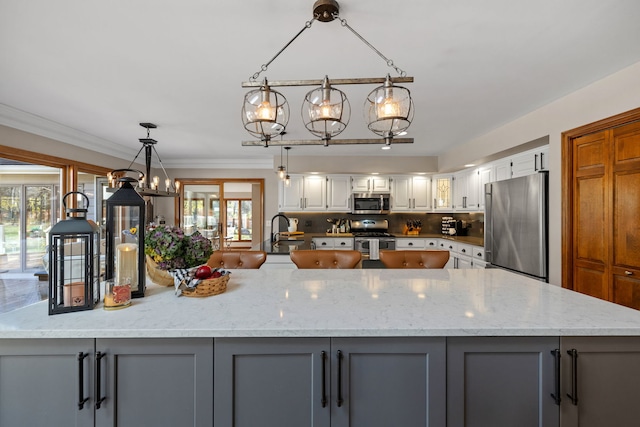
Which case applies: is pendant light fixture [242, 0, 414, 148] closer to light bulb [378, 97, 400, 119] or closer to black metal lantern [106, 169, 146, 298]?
light bulb [378, 97, 400, 119]

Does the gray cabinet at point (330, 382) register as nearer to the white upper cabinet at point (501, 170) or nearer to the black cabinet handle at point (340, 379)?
the black cabinet handle at point (340, 379)

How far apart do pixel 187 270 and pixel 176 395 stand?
0.58 m

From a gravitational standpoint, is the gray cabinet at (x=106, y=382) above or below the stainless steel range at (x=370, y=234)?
below

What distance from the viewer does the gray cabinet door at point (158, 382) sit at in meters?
1.04

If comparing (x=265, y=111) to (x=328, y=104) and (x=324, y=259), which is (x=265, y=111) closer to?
(x=328, y=104)

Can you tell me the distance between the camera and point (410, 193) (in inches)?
211

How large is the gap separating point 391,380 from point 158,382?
90 cm

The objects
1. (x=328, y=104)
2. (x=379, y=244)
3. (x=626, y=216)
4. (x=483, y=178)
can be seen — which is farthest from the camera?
(x=379, y=244)

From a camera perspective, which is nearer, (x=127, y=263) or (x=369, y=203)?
(x=127, y=263)

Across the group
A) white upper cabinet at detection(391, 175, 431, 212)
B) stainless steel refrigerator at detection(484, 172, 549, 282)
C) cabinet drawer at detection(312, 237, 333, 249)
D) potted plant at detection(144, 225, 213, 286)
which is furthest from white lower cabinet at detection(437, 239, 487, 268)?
potted plant at detection(144, 225, 213, 286)

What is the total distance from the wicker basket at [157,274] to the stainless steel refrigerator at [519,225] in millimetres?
3292

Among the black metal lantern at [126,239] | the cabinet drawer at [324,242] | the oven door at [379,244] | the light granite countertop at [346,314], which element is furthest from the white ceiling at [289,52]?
the cabinet drawer at [324,242]

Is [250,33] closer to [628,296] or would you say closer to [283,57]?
[283,57]

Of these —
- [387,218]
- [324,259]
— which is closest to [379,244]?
[387,218]
